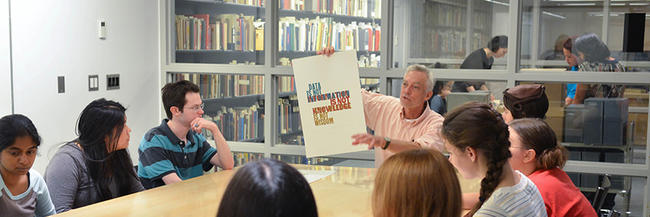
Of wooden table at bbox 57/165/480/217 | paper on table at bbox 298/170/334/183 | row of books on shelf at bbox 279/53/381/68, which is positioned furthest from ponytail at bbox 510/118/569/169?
row of books on shelf at bbox 279/53/381/68

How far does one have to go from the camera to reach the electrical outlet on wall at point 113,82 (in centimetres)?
509

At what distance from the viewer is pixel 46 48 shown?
4504 millimetres

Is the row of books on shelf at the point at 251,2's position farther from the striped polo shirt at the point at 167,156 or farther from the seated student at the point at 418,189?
the seated student at the point at 418,189

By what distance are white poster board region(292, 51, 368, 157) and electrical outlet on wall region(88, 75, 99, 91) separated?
6.62ft

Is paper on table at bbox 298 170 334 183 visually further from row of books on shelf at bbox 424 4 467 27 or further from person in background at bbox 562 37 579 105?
person in background at bbox 562 37 579 105

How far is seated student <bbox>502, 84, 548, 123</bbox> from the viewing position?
3289 millimetres

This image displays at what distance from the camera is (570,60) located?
4.70 m

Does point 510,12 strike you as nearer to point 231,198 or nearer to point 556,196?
point 556,196

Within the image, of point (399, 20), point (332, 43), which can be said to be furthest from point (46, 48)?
point (399, 20)

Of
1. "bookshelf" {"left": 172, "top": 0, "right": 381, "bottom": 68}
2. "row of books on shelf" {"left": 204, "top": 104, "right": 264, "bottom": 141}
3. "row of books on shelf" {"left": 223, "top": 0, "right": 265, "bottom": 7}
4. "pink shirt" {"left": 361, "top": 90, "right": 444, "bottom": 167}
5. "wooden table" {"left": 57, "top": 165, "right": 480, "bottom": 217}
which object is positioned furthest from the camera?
"row of books on shelf" {"left": 204, "top": 104, "right": 264, "bottom": 141}

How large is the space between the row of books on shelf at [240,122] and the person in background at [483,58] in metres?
1.64

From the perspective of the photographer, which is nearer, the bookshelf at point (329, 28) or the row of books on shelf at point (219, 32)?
the bookshelf at point (329, 28)

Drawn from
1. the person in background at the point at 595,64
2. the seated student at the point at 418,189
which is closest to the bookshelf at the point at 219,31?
the person in background at the point at 595,64

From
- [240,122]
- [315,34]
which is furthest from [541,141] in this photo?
[240,122]
